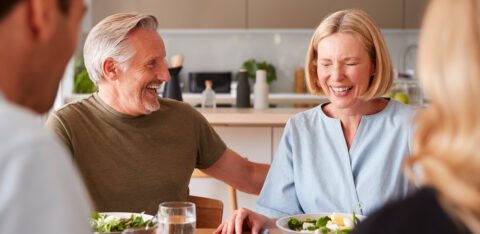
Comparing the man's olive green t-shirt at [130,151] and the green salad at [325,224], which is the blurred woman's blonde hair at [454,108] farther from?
the man's olive green t-shirt at [130,151]

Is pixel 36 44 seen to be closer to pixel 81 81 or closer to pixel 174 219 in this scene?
pixel 174 219

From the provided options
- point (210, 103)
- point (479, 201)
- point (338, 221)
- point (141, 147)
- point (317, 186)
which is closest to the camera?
point (479, 201)

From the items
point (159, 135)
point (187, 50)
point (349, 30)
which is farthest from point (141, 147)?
point (187, 50)

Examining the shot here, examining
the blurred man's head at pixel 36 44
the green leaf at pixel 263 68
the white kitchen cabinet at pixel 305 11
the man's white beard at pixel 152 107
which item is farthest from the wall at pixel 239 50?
the blurred man's head at pixel 36 44

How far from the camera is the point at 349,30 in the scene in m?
1.76

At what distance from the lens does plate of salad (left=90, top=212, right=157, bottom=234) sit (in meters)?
1.26

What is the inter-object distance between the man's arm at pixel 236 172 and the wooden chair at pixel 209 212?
111 mm

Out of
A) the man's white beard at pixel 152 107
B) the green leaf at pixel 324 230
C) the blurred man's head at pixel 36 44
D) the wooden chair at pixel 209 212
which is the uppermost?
the blurred man's head at pixel 36 44

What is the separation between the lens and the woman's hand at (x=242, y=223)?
145 centimetres

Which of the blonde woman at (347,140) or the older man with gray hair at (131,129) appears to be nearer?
the blonde woman at (347,140)

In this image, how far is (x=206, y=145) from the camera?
2010 mm

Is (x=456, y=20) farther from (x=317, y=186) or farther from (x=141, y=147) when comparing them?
(x=141, y=147)

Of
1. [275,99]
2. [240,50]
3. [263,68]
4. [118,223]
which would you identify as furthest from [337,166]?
[240,50]

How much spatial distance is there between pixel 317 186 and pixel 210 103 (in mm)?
1723
